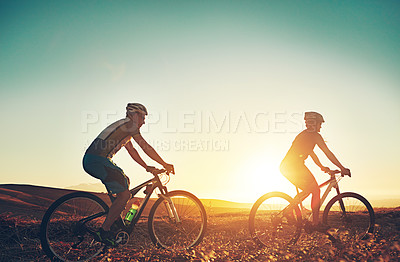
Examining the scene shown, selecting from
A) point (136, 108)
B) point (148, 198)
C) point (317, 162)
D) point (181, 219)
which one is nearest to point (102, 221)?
point (148, 198)

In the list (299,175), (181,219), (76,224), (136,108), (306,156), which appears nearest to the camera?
(76,224)

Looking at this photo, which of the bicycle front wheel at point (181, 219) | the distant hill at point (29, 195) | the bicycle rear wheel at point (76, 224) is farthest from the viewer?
the distant hill at point (29, 195)

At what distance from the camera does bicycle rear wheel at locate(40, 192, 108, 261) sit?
4.64m

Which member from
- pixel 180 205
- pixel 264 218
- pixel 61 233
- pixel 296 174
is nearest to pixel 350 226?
pixel 296 174

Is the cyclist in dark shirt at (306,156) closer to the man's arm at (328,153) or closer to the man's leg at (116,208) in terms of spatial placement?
the man's arm at (328,153)

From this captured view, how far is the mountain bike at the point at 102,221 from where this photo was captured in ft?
15.8

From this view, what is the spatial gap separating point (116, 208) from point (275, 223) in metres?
3.72

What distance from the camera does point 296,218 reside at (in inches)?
256

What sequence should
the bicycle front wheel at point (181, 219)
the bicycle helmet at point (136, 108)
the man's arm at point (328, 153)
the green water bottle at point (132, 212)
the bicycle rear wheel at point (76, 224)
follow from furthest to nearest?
the man's arm at point (328, 153), the bicycle front wheel at point (181, 219), the bicycle helmet at point (136, 108), the green water bottle at point (132, 212), the bicycle rear wheel at point (76, 224)

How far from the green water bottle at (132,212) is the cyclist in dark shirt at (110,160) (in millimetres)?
291

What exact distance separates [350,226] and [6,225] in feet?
27.8

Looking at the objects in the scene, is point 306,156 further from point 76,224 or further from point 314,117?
point 76,224

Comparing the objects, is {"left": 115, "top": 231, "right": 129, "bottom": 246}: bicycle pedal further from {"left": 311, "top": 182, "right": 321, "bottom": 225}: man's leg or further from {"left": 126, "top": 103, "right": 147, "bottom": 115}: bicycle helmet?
{"left": 311, "top": 182, "right": 321, "bottom": 225}: man's leg

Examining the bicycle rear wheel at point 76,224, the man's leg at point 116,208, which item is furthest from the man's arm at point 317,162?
the bicycle rear wheel at point 76,224
